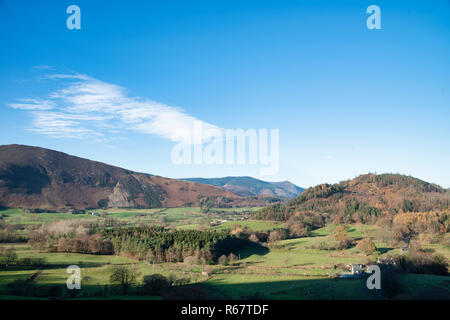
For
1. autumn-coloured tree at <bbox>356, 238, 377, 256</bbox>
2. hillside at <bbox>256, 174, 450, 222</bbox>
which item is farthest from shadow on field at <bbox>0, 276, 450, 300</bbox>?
hillside at <bbox>256, 174, 450, 222</bbox>

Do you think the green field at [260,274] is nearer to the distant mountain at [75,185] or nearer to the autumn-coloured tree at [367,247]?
the autumn-coloured tree at [367,247]

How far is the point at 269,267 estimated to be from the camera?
136 feet

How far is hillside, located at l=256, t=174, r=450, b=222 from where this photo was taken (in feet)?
277

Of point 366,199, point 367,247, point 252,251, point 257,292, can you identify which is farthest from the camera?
point 366,199

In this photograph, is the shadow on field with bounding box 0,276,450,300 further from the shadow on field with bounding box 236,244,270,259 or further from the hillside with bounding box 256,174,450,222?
the hillside with bounding box 256,174,450,222

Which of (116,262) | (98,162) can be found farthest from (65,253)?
(98,162)

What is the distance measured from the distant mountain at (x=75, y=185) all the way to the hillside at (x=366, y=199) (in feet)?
206

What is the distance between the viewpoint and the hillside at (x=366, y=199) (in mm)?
84312

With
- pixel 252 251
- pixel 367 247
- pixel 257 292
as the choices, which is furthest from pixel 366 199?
pixel 257 292

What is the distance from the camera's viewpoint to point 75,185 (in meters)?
125

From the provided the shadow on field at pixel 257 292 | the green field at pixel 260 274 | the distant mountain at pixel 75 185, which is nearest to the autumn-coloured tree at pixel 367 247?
the green field at pixel 260 274

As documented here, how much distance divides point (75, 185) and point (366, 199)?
124593 millimetres

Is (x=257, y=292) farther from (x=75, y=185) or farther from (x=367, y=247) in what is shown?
(x=75, y=185)
